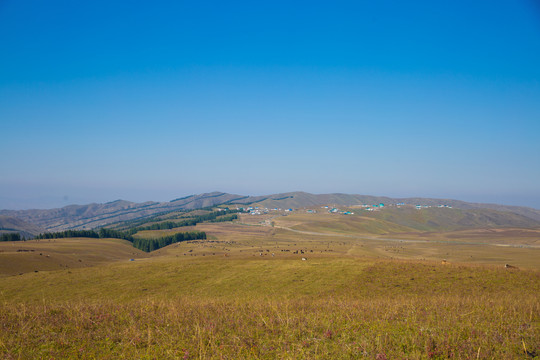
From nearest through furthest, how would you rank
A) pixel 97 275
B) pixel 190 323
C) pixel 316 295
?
1. pixel 190 323
2. pixel 316 295
3. pixel 97 275

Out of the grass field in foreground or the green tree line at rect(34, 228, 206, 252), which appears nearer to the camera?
the grass field in foreground

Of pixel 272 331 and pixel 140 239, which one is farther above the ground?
pixel 272 331

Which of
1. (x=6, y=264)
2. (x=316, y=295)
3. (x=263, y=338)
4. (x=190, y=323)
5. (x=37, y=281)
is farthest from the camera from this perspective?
(x=6, y=264)

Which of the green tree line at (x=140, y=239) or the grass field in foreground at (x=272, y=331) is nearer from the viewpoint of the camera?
the grass field in foreground at (x=272, y=331)

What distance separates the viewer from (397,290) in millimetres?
26688

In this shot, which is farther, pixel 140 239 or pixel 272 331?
pixel 140 239

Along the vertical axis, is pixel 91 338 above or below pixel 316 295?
above

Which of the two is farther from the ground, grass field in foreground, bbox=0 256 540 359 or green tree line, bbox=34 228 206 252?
grass field in foreground, bbox=0 256 540 359

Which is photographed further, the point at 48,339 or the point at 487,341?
the point at 48,339

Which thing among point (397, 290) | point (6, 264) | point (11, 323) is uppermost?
point (11, 323)

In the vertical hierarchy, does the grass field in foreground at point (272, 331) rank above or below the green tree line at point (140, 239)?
above

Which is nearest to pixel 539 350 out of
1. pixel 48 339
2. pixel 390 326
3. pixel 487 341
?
pixel 487 341

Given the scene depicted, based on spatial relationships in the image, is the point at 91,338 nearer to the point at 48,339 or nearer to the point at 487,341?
the point at 48,339

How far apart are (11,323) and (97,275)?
3252 centimetres
